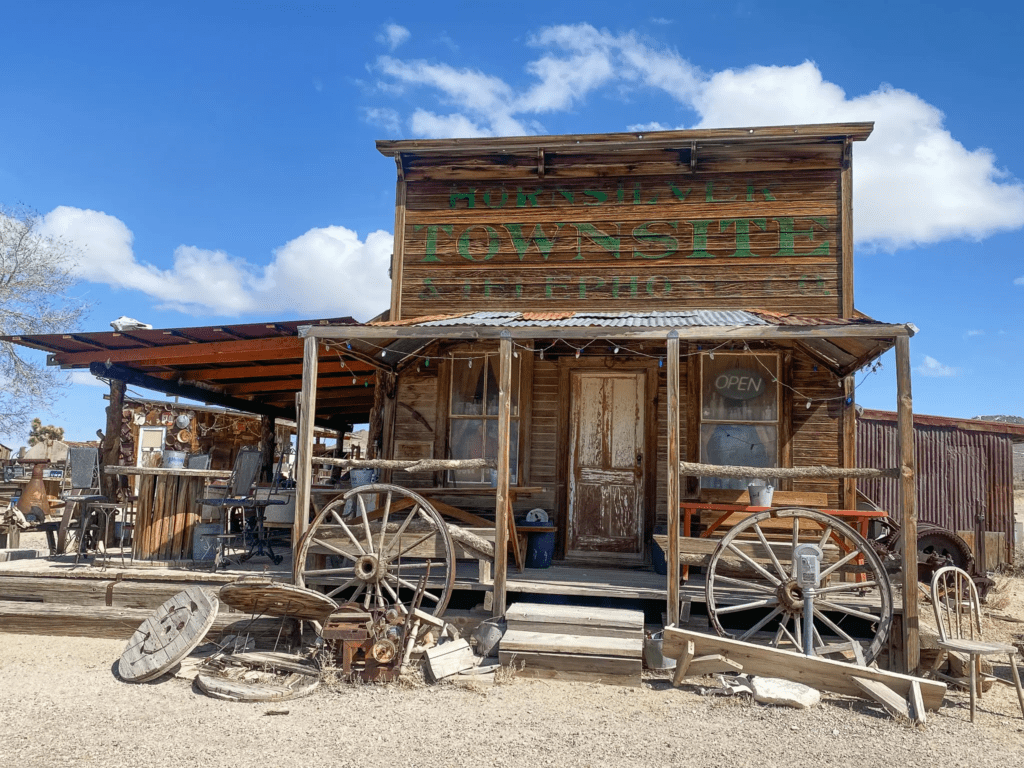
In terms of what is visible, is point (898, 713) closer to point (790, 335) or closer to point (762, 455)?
point (790, 335)

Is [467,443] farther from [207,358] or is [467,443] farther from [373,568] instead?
[207,358]

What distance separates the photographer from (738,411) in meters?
8.91

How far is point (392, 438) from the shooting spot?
9.55 m

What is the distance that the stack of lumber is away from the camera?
620 cm

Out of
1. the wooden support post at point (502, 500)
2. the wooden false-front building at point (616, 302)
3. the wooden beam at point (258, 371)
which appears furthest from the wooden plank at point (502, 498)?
the wooden beam at point (258, 371)

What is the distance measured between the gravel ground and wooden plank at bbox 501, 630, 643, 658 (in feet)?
0.85

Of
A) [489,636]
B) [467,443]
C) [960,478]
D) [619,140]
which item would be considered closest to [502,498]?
[489,636]

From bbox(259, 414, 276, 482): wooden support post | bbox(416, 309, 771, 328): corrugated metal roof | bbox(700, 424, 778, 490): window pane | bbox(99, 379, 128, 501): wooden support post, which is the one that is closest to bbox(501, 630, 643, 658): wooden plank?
bbox(416, 309, 771, 328): corrugated metal roof

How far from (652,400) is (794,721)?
173 inches

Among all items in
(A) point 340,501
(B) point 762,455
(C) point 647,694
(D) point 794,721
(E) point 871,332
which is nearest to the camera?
(D) point 794,721

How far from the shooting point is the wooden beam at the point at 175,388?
31.3 ft

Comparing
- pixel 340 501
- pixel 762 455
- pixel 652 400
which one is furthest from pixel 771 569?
pixel 340 501

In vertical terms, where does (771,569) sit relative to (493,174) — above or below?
below

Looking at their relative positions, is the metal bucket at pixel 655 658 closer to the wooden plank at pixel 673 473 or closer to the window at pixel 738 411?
the wooden plank at pixel 673 473
